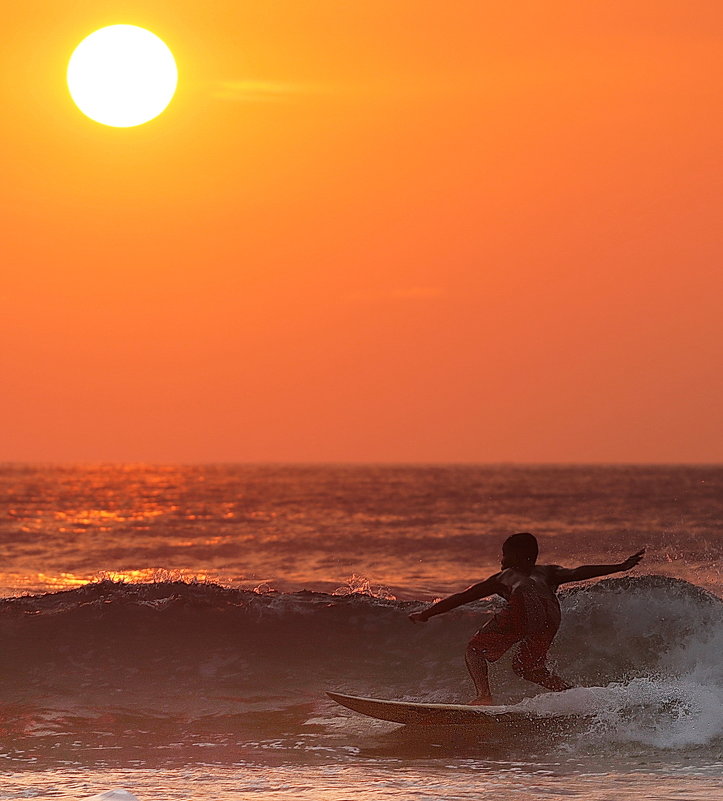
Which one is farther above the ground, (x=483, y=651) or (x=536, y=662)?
(x=483, y=651)

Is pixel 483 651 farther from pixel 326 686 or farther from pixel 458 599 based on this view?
pixel 326 686

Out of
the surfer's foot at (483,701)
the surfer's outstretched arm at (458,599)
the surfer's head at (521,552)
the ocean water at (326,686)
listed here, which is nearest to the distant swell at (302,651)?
the ocean water at (326,686)

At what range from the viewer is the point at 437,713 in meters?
11.2

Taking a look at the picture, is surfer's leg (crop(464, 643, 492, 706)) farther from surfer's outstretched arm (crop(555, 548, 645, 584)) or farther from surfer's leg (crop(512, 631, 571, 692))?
surfer's outstretched arm (crop(555, 548, 645, 584))

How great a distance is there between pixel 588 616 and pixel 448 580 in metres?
9.01

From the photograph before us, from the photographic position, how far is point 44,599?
18.2m

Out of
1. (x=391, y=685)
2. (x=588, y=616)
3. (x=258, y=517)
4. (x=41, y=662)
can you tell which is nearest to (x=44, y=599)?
(x=41, y=662)

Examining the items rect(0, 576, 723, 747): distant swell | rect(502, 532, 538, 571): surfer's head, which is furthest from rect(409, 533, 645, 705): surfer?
rect(0, 576, 723, 747): distant swell

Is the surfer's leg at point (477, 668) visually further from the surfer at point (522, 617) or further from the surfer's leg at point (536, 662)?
the surfer's leg at point (536, 662)

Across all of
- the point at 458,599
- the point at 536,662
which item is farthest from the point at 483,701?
the point at 458,599

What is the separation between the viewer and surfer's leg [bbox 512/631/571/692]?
11617mm

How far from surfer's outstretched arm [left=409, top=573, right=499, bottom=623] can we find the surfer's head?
9.3 inches

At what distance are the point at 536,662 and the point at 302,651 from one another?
490cm

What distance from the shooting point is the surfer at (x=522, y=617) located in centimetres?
1155
